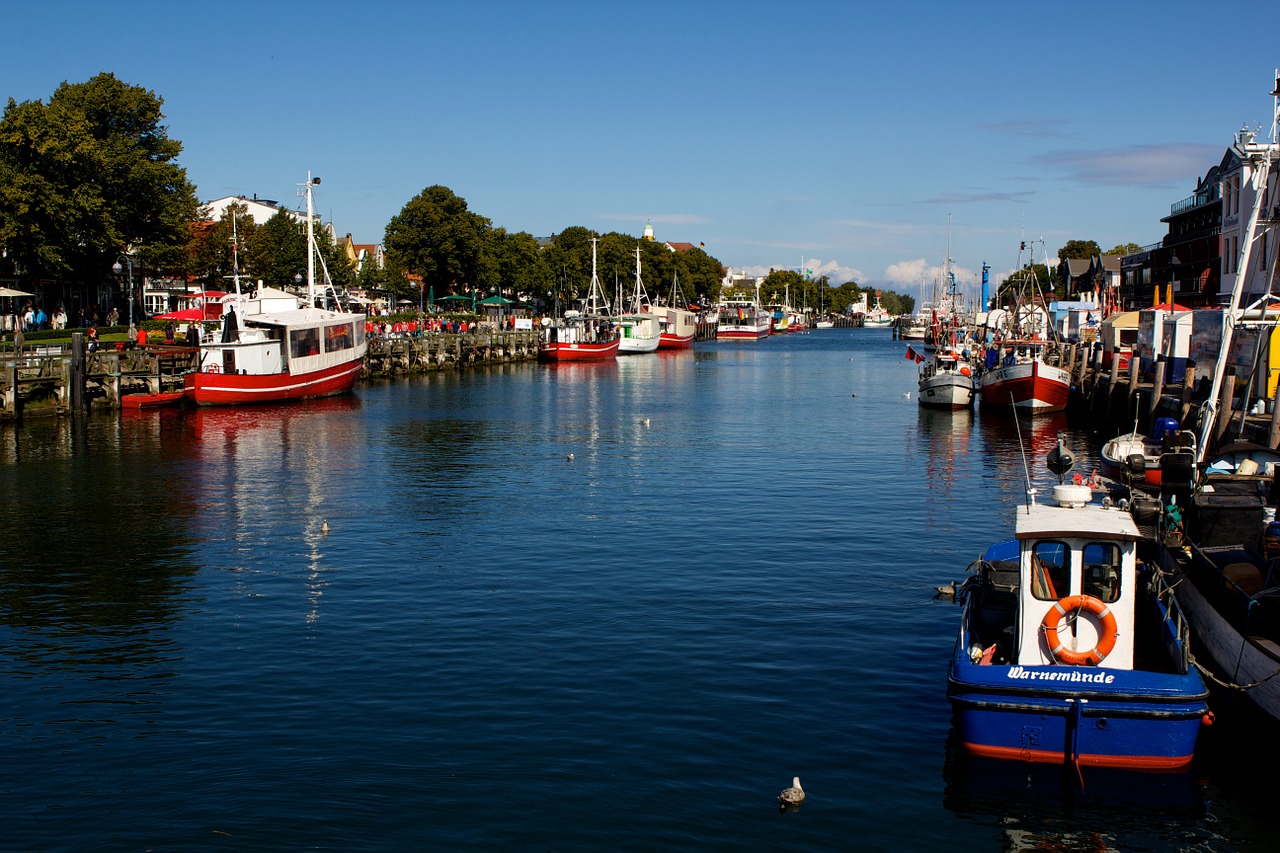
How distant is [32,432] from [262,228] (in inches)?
2971

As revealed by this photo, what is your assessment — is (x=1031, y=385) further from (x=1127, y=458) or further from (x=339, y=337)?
(x=339, y=337)

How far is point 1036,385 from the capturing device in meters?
62.2

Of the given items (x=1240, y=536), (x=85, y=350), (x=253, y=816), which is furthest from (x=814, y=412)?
(x=253, y=816)

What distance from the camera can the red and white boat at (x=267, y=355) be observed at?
60.3 m

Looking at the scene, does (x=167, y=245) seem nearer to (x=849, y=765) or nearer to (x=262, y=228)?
(x=262, y=228)

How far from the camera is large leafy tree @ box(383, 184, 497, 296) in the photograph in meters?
128

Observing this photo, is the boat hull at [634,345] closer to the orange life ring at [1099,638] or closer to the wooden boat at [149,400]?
the wooden boat at [149,400]

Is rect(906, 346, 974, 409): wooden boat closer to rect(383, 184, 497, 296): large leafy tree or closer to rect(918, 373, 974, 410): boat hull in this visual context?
rect(918, 373, 974, 410): boat hull

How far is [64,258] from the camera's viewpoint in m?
74.4

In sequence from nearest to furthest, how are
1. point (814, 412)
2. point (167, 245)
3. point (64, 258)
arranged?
point (814, 412) → point (64, 258) → point (167, 245)

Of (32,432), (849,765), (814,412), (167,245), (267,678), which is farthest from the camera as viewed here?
(167,245)

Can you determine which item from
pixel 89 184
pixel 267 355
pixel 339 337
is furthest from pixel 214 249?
pixel 267 355

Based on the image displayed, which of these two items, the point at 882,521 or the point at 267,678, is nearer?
the point at 267,678

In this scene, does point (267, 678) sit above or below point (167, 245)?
below
